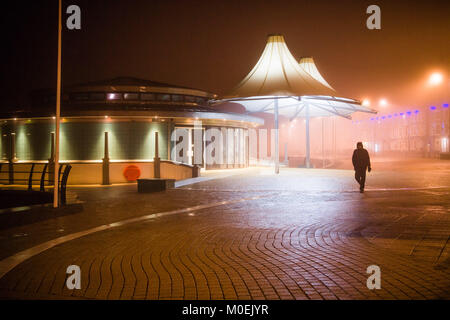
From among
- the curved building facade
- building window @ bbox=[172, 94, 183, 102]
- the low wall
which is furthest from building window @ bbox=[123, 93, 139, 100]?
the low wall

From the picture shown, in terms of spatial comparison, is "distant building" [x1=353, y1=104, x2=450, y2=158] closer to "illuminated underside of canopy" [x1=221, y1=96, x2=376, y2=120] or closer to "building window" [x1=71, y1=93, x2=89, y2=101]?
"illuminated underside of canopy" [x1=221, y1=96, x2=376, y2=120]

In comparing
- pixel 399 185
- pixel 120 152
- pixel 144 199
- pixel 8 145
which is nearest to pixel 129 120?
pixel 120 152

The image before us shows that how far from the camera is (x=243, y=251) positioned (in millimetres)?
6445

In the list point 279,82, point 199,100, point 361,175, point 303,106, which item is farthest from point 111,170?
point 303,106

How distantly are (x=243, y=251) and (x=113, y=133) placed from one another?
18843mm

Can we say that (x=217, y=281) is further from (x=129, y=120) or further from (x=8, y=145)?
(x=8, y=145)

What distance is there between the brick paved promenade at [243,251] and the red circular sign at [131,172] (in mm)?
10171

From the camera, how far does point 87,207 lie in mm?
12000

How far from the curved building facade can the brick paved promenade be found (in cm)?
1121

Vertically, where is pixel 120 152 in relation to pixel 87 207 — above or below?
above

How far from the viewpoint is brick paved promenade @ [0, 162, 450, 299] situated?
472cm

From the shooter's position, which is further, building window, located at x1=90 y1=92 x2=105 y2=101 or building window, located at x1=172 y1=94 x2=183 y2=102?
building window, located at x1=172 y1=94 x2=183 y2=102

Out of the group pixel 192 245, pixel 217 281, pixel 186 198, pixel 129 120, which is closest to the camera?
pixel 217 281
